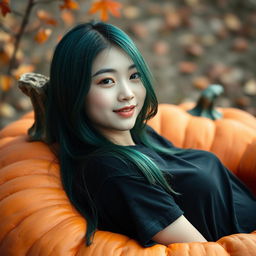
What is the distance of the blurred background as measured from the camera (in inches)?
143

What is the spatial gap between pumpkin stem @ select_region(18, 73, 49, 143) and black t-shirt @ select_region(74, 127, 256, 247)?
0.36 meters

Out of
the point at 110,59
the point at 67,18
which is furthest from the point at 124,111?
the point at 67,18

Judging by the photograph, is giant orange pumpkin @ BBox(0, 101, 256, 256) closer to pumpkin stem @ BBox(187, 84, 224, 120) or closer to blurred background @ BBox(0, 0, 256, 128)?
pumpkin stem @ BBox(187, 84, 224, 120)

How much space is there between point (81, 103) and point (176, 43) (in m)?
2.70

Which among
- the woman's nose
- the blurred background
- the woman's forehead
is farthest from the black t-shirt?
the blurred background

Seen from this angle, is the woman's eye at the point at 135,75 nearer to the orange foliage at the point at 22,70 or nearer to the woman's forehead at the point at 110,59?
the woman's forehead at the point at 110,59

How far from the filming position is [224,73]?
12.6 ft

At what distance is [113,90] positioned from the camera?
61.7 inches

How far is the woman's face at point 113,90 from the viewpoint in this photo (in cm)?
155

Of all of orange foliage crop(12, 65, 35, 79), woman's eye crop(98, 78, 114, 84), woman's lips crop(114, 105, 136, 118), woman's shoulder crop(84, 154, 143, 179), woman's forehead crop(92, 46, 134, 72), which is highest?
woman's forehead crop(92, 46, 134, 72)

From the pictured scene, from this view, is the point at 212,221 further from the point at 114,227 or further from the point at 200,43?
the point at 200,43

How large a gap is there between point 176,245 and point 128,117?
0.48 m

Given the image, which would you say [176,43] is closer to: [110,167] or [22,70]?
[22,70]

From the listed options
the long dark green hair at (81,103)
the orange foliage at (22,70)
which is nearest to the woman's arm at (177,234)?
the long dark green hair at (81,103)
